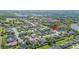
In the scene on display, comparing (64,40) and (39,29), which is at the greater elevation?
(39,29)

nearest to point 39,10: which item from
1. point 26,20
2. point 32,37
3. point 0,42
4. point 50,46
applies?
point 26,20

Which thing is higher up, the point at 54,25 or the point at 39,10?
the point at 39,10
